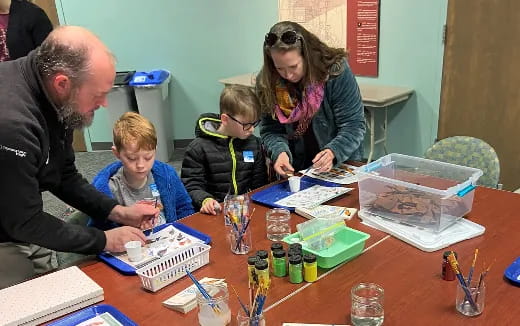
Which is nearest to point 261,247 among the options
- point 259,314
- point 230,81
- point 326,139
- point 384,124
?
point 259,314

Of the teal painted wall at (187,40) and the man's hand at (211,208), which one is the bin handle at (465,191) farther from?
the teal painted wall at (187,40)

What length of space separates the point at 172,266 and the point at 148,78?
12.1ft

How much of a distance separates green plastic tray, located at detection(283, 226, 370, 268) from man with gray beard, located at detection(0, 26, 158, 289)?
0.55 m

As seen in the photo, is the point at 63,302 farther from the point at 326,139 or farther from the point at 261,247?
the point at 326,139

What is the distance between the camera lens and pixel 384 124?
13.4 ft

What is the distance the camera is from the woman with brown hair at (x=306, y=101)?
2.06 metres

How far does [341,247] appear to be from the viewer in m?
1.45

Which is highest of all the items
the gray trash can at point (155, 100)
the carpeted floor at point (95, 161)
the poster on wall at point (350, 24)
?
the poster on wall at point (350, 24)

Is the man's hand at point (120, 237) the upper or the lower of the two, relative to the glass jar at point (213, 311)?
upper

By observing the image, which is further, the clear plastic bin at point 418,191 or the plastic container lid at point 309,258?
the clear plastic bin at point 418,191

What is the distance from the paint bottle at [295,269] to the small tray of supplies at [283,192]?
475 millimetres

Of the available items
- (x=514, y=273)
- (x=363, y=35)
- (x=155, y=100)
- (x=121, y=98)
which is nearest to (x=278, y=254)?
(x=514, y=273)

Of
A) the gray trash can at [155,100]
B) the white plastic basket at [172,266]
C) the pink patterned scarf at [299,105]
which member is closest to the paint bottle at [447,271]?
the white plastic basket at [172,266]

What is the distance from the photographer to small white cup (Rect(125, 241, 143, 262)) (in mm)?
1490
